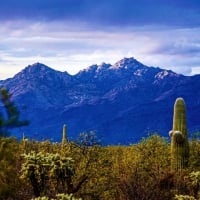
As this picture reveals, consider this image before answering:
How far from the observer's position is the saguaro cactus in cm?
6625

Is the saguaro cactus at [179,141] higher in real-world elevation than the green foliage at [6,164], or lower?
higher

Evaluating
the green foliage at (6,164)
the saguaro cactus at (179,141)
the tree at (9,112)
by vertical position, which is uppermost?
the saguaro cactus at (179,141)

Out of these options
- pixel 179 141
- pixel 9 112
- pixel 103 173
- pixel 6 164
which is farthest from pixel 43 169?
pixel 179 141

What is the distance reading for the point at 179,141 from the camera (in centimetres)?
6625

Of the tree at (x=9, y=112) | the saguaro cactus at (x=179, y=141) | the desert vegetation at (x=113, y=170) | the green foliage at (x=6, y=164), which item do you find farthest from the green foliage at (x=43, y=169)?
the saguaro cactus at (x=179, y=141)

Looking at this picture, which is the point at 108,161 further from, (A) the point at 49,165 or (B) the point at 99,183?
(A) the point at 49,165

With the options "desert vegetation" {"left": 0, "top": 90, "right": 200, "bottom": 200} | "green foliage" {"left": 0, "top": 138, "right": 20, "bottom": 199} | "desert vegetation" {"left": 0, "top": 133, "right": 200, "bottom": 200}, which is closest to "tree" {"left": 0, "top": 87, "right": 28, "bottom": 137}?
"green foliage" {"left": 0, "top": 138, "right": 20, "bottom": 199}

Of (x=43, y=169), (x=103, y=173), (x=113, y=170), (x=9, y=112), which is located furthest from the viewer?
(x=113, y=170)

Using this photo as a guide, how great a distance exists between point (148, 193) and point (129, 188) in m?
1.76

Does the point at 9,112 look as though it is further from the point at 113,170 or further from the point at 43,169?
the point at 113,170

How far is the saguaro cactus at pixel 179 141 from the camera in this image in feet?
217

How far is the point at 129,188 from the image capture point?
54844 millimetres

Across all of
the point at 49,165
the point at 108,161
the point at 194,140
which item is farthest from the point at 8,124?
the point at 194,140

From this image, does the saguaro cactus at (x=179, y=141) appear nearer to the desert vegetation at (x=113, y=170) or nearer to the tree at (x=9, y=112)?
the desert vegetation at (x=113, y=170)
